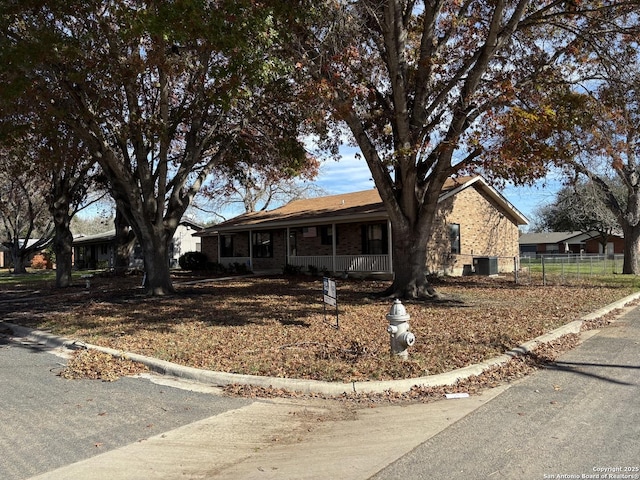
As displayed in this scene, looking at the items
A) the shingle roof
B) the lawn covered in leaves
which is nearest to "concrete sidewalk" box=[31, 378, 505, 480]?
the lawn covered in leaves

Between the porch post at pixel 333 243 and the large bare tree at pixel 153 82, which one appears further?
the porch post at pixel 333 243

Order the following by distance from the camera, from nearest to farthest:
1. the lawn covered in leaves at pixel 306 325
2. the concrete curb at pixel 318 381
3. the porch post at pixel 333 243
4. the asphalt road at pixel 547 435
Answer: the asphalt road at pixel 547 435 → the concrete curb at pixel 318 381 → the lawn covered in leaves at pixel 306 325 → the porch post at pixel 333 243

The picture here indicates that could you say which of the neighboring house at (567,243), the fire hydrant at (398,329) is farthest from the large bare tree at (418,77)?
the neighboring house at (567,243)

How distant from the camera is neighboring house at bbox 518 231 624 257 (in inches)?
2492

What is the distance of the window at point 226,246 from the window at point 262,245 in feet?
8.45

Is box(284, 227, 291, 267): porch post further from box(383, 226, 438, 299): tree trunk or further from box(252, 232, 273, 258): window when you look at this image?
box(383, 226, 438, 299): tree trunk

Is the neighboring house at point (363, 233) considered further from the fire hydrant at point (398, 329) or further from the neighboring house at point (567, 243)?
the neighboring house at point (567, 243)

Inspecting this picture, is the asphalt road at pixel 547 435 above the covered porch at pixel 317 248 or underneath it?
underneath

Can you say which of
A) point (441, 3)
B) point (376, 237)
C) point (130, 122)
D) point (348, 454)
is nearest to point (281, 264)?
point (376, 237)

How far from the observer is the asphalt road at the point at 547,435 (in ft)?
13.1

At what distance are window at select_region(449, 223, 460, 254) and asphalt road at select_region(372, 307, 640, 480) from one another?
16.6m

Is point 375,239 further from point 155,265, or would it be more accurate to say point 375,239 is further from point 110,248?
point 110,248

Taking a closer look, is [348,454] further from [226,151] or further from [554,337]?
[226,151]

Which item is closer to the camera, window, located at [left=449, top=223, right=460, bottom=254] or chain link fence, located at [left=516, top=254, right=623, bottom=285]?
chain link fence, located at [left=516, top=254, right=623, bottom=285]
